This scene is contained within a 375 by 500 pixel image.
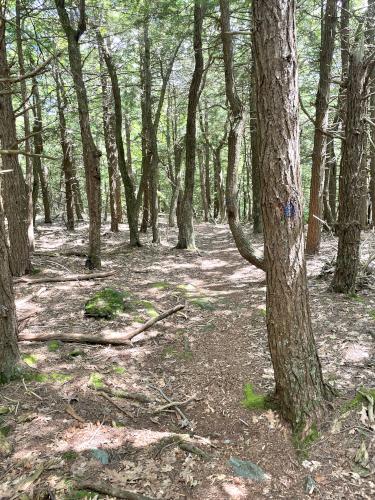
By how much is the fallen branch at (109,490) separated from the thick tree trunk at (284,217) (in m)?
1.75

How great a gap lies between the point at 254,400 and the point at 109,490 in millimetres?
2010

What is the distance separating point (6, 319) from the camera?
4406 millimetres

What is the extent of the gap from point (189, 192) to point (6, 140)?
20.2 feet

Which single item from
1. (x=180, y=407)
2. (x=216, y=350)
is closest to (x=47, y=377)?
(x=180, y=407)

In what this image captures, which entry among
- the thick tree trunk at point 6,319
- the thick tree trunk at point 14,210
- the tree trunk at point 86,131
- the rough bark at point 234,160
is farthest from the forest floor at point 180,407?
the tree trunk at point 86,131

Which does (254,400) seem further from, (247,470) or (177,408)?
(247,470)

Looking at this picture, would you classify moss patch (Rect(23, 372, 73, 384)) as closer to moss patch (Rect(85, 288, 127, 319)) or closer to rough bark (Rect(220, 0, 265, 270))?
moss patch (Rect(85, 288, 127, 319))

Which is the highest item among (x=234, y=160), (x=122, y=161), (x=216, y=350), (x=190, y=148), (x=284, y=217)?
(x=190, y=148)

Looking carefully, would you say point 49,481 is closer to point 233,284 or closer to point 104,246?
point 233,284

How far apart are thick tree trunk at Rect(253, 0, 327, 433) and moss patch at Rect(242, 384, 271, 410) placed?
288mm

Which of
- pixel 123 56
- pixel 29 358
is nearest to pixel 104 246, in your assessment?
pixel 123 56

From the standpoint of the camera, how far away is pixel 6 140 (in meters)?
8.48

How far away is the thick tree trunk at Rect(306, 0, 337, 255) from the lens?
962 centimetres

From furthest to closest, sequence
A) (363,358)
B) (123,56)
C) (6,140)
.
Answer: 1. (123,56)
2. (6,140)
3. (363,358)
